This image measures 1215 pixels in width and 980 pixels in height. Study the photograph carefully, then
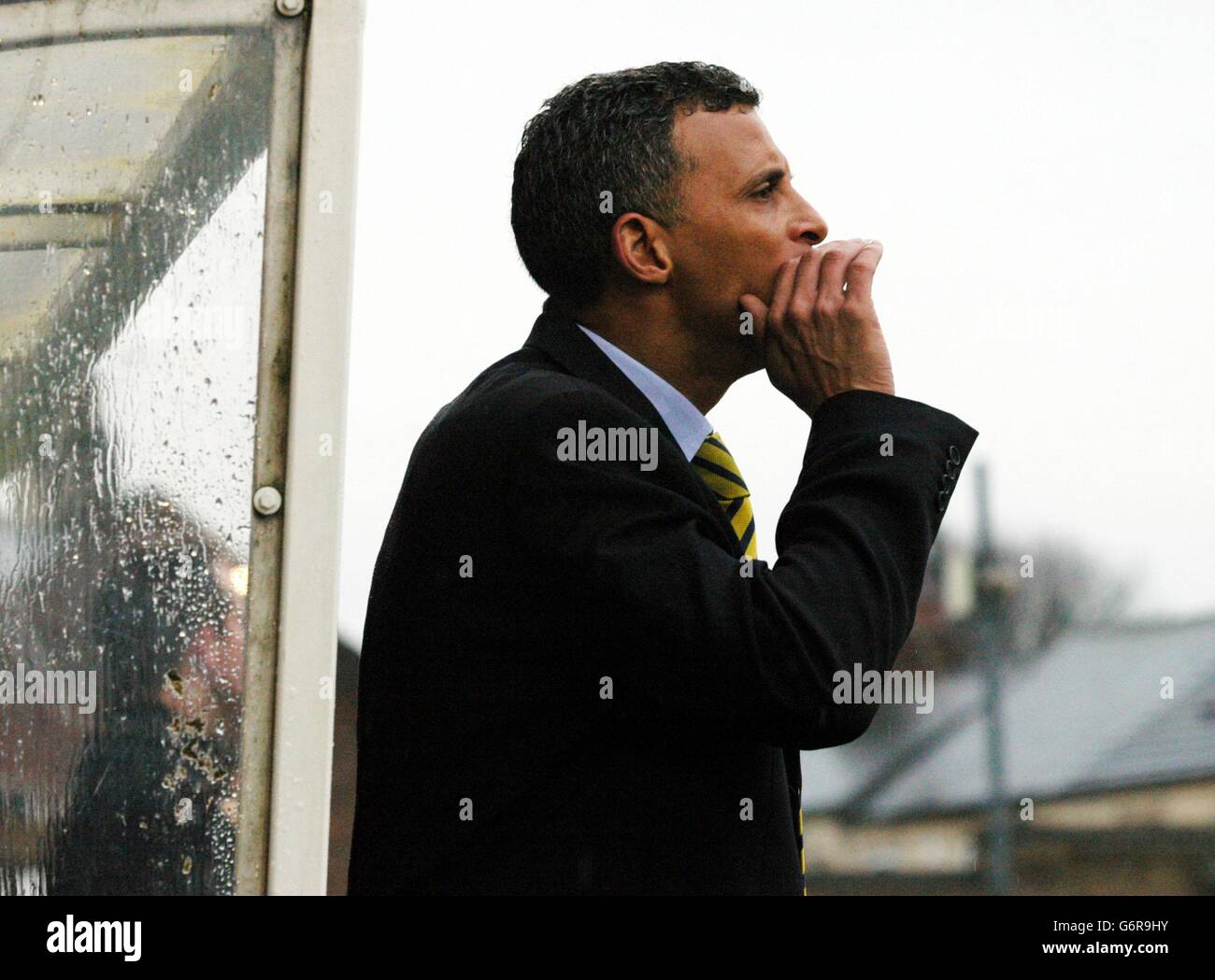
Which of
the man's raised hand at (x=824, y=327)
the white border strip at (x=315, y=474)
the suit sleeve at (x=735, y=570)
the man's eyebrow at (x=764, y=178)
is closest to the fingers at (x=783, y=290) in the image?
the man's raised hand at (x=824, y=327)

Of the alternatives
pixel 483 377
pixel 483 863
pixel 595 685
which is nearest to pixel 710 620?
pixel 595 685

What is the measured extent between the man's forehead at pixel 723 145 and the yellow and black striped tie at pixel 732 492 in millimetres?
416

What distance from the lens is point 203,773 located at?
1577 millimetres

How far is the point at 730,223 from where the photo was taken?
6.93 feet

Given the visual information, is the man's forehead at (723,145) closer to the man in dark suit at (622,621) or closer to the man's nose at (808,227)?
the man's nose at (808,227)

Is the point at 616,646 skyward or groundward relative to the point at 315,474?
groundward

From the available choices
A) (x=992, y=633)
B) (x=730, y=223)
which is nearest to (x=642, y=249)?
(x=730, y=223)

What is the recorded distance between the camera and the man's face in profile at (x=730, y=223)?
208 cm

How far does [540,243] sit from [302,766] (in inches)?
35.7

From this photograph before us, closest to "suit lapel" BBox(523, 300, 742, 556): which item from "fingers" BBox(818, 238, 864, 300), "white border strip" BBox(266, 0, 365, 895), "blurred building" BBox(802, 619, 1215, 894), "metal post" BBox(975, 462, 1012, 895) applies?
"fingers" BBox(818, 238, 864, 300)

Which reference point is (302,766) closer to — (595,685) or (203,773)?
(203,773)

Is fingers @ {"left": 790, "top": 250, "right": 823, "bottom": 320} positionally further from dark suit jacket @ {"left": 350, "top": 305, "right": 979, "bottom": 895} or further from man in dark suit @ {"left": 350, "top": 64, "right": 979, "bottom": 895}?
dark suit jacket @ {"left": 350, "top": 305, "right": 979, "bottom": 895}

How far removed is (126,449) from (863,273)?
36.0 inches

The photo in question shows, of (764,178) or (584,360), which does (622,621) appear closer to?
(584,360)
